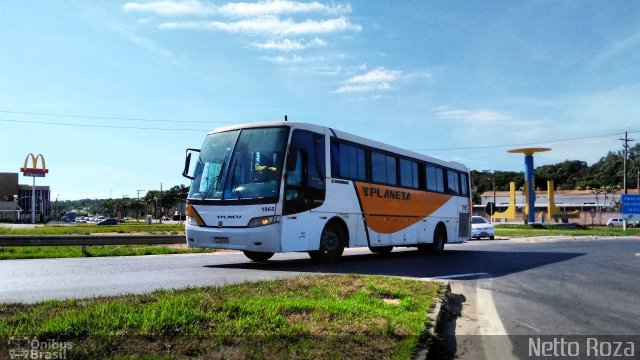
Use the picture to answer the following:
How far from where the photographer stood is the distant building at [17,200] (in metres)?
108

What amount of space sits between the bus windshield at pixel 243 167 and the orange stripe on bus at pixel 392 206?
346cm

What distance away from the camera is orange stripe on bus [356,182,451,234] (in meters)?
15.1

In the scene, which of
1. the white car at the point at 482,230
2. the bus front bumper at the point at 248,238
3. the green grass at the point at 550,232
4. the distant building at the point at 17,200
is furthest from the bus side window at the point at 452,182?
the distant building at the point at 17,200

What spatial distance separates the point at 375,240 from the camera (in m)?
15.3

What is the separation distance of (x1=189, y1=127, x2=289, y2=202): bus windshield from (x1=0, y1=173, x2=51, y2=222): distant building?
101 meters

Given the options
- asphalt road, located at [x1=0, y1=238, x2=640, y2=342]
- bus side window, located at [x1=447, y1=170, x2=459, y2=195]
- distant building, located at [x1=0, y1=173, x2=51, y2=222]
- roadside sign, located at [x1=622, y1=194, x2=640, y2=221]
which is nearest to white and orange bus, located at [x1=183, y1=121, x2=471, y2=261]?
asphalt road, located at [x1=0, y1=238, x2=640, y2=342]

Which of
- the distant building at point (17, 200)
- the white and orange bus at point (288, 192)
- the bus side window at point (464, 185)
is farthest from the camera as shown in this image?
the distant building at point (17, 200)

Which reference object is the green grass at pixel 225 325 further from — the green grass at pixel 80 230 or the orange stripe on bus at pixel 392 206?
the green grass at pixel 80 230

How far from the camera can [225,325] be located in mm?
4879

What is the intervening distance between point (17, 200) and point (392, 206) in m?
119

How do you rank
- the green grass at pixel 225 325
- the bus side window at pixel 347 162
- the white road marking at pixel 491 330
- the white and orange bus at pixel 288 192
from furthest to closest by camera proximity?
the bus side window at pixel 347 162 → the white and orange bus at pixel 288 192 → the white road marking at pixel 491 330 → the green grass at pixel 225 325

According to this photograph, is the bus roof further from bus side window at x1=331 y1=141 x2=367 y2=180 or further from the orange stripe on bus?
the orange stripe on bus

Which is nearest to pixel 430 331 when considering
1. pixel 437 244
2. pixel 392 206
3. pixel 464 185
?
pixel 392 206

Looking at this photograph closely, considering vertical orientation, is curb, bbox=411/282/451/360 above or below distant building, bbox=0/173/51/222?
below
